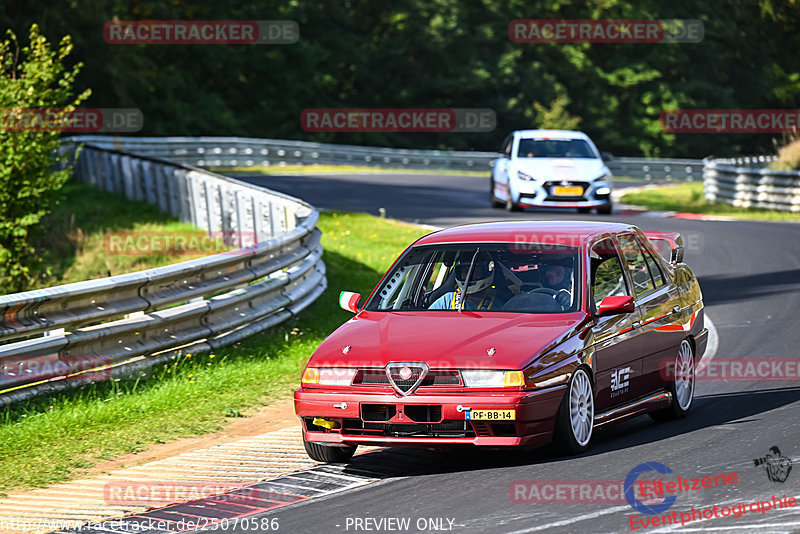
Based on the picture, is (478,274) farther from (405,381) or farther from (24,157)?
Answer: (24,157)

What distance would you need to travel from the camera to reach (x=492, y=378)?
7.35 m

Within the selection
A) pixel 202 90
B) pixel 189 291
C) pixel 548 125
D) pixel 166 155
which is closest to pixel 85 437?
pixel 189 291

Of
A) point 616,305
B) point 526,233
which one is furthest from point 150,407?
point 616,305

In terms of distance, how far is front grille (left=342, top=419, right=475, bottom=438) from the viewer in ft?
24.2

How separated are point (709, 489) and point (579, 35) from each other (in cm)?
6319

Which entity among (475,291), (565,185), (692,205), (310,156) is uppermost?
(475,291)

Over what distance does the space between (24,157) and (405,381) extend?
13.0m

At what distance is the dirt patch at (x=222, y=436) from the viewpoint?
844cm

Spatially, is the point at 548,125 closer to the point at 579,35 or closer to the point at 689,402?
the point at 579,35

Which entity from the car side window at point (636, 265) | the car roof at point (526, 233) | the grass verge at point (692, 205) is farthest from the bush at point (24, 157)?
the grass verge at point (692, 205)

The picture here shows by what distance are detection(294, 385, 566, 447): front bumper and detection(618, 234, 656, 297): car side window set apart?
183 centimetres

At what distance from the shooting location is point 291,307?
13.5 meters

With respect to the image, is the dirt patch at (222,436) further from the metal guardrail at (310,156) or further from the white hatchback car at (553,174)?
the metal guardrail at (310,156)

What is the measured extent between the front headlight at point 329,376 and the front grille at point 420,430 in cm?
27
